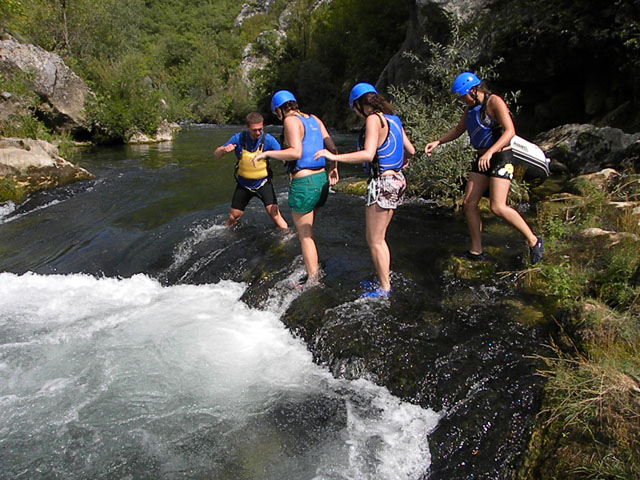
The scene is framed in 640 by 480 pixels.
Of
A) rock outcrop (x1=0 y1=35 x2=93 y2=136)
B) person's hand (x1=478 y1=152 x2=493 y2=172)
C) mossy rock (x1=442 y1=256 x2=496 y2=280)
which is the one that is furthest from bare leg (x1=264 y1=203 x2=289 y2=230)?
rock outcrop (x1=0 y1=35 x2=93 y2=136)

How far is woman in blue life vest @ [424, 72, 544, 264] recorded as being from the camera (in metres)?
5.01

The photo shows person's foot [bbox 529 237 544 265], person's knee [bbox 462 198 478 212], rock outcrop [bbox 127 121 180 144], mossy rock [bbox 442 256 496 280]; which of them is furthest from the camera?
rock outcrop [bbox 127 121 180 144]

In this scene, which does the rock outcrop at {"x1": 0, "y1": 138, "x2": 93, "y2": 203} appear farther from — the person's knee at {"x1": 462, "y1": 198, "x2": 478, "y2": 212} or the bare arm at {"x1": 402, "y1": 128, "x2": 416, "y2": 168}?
the person's knee at {"x1": 462, "y1": 198, "x2": 478, "y2": 212}

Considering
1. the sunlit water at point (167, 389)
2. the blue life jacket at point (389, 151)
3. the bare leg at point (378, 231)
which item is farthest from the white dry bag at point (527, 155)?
the sunlit water at point (167, 389)

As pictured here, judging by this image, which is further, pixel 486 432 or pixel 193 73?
pixel 193 73

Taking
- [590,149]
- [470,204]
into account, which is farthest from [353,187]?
[470,204]

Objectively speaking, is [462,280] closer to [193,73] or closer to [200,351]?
[200,351]

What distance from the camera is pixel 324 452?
3531mm

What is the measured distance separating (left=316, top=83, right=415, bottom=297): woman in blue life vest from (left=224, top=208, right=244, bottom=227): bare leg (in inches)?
150

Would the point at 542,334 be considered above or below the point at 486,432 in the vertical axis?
above

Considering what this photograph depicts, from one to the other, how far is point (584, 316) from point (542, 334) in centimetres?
45

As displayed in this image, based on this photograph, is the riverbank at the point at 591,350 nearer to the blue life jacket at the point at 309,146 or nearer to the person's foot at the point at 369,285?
the person's foot at the point at 369,285

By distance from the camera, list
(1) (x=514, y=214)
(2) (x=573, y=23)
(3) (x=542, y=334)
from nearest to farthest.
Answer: (3) (x=542, y=334) < (1) (x=514, y=214) < (2) (x=573, y=23)

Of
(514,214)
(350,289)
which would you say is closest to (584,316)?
(514,214)
